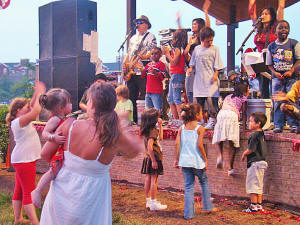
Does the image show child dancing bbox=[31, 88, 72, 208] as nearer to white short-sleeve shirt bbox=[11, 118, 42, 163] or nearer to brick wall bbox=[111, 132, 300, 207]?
white short-sleeve shirt bbox=[11, 118, 42, 163]

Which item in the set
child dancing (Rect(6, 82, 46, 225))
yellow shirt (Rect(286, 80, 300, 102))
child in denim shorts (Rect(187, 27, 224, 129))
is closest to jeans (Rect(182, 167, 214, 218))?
child in denim shorts (Rect(187, 27, 224, 129))

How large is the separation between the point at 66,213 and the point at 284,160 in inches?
150

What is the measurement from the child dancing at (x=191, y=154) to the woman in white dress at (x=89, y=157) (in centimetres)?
251

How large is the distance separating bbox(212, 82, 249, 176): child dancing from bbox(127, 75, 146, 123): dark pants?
3398 mm

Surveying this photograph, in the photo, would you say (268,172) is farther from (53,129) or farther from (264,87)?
(53,129)

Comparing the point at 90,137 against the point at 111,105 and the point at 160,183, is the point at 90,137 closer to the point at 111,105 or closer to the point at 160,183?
the point at 111,105

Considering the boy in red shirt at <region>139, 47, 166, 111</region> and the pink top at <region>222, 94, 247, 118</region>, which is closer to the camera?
the pink top at <region>222, 94, 247, 118</region>

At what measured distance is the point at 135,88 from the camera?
912cm

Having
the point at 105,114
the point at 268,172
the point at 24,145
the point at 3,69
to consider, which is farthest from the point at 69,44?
the point at 3,69

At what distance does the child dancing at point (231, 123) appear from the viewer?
580cm

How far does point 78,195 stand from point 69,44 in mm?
7331

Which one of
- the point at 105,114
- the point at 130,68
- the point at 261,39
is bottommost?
the point at 105,114

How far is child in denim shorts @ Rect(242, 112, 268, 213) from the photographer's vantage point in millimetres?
5387

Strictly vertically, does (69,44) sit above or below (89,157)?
above
